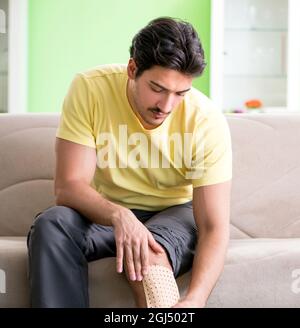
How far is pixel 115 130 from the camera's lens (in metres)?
1.84

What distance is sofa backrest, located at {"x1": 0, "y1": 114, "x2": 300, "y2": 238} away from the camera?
226cm

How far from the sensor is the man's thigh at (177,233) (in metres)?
1.66

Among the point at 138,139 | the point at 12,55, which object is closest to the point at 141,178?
the point at 138,139

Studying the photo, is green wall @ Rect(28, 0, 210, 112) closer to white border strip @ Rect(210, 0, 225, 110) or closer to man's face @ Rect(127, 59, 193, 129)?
white border strip @ Rect(210, 0, 225, 110)

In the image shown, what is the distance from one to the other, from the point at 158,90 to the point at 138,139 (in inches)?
8.0

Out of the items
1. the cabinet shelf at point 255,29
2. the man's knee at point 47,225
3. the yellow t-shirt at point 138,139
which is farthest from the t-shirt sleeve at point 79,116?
the cabinet shelf at point 255,29

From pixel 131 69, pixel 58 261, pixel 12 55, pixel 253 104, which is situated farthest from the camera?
pixel 253 104

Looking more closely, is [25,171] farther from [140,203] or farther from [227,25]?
[227,25]

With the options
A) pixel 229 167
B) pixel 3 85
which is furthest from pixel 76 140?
pixel 3 85

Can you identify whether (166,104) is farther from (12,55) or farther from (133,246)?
(12,55)

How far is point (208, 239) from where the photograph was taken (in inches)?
67.6

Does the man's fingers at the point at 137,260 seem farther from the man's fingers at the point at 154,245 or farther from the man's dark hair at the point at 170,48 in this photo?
the man's dark hair at the point at 170,48

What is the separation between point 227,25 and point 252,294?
338cm

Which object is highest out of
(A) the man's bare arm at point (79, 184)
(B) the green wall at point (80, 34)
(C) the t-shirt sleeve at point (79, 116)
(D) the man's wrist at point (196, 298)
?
(B) the green wall at point (80, 34)
